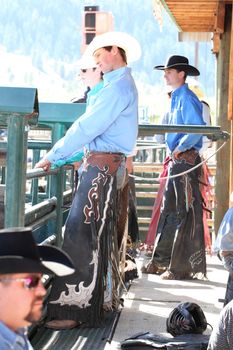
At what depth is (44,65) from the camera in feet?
581

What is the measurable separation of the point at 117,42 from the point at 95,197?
982mm

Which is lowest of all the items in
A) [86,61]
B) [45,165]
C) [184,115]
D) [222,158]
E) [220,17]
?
[45,165]

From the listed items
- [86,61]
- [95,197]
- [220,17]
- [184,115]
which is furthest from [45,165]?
[220,17]

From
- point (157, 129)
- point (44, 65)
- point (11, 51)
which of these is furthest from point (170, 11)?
point (11, 51)

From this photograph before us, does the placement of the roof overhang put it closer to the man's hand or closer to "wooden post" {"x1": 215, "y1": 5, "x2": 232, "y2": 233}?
"wooden post" {"x1": 215, "y1": 5, "x2": 232, "y2": 233}

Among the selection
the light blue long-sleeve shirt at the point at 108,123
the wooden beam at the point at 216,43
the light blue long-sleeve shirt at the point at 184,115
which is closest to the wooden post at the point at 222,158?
the wooden beam at the point at 216,43

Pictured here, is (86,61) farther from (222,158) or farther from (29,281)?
(222,158)

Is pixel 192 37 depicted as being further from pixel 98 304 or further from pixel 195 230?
pixel 98 304

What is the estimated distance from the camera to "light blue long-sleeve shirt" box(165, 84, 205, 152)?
7637 millimetres

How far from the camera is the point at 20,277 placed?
7.84 feet

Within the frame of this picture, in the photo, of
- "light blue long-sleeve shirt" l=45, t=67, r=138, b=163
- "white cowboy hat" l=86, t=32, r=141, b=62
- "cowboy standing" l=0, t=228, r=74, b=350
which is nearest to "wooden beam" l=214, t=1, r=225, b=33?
"white cowboy hat" l=86, t=32, r=141, b=62

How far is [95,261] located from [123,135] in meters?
0.76

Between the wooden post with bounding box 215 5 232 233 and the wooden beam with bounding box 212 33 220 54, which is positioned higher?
the wooden beam with bounding box 212 33 220 54

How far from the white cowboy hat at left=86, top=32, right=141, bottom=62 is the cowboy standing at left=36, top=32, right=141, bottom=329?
0.20 m
